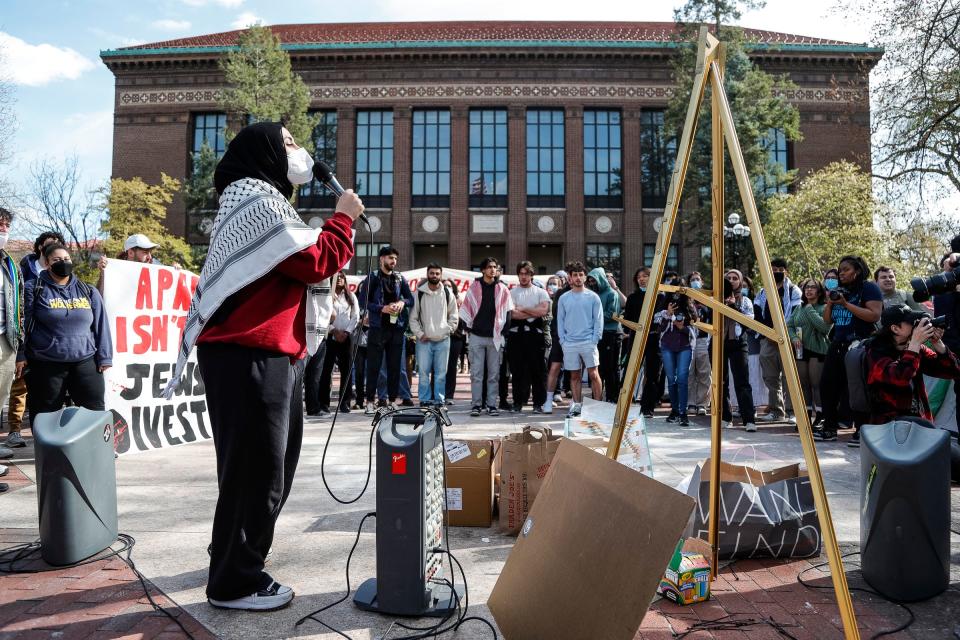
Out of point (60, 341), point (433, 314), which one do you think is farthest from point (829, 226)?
point (60, 341)

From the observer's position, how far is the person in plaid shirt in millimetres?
4605

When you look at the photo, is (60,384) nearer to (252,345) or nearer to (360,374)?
(252,345)

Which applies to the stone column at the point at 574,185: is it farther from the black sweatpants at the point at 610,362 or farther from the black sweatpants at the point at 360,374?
the black sweatpants at the point at 360,374

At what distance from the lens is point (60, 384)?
581cm

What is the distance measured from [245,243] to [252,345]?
17.1 inches

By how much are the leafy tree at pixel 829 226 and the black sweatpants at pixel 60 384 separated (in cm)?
2173

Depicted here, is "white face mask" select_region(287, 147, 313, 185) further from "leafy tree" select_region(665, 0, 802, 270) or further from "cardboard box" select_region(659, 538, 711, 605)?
"leafy tree" select_region(665, 0, 802, 270)

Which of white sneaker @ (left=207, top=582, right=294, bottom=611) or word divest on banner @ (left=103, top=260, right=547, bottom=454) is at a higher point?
word divest on banner @ (left=103, top=260, right=547, bottom=454)

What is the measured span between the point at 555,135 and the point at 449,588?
3271 cm

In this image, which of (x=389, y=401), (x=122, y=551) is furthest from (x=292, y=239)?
(x=389, y=401)

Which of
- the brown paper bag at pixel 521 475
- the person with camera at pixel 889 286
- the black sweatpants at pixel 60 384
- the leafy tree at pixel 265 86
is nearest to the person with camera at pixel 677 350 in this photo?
the person with camera at pixel 889 286

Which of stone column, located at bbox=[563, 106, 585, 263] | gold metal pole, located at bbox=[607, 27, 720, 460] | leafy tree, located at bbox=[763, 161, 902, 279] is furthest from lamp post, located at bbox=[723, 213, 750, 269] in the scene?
gold metal pole, located at bbox=[607, 27, 720, 460]

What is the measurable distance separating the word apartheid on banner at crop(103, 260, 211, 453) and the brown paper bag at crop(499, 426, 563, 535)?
4386 millimetres

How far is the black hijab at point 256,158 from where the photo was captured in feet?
9.73
